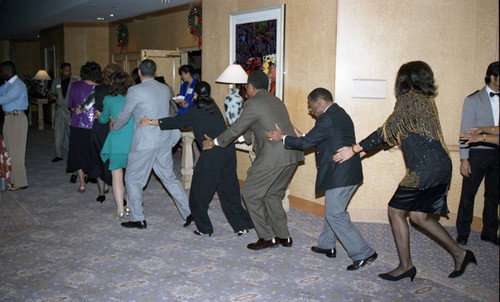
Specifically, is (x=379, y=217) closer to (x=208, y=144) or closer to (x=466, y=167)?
(x=466, y=167)

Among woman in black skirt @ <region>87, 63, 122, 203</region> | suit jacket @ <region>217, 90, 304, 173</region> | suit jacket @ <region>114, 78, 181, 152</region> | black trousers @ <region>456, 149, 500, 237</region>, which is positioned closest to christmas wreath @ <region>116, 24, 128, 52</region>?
woman in black skirt @ <region>87, 63, 122, 203</region>

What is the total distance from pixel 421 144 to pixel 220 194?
7.08ft

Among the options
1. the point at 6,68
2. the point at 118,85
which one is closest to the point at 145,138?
the point at 118,85

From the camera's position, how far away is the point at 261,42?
644 cm

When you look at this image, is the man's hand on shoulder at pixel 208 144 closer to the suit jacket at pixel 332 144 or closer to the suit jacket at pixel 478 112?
the suit jacket at pixel 332 144

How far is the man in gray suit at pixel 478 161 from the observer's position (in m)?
4.62

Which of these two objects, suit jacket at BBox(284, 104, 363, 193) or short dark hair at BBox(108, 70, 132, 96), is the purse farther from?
suit jacket at BBox(284, 104, 363, 193)

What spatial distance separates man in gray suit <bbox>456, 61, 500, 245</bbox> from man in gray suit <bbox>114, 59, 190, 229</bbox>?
9.89ft

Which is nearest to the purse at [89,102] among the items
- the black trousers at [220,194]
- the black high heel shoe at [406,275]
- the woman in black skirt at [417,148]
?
the black trousers at [220,194]

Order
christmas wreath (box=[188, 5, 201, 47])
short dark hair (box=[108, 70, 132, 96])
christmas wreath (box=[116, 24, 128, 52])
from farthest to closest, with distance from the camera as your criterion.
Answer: christmas wreath (box=[116, 24, 128, 52]), christmas wreath (box=[188, 5, 201, 47]), short dark hair (box=[108, 70, 132, 96])

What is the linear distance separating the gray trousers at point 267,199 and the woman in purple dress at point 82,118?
2967 millimetres

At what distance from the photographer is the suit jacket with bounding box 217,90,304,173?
14.1 ft

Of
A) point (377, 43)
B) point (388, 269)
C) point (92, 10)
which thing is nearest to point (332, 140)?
Result: point (388, 269)

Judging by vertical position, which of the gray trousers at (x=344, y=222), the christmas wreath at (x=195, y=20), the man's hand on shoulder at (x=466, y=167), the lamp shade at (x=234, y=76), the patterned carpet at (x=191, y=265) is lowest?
the patterned carpet at (x=191, y=265)
